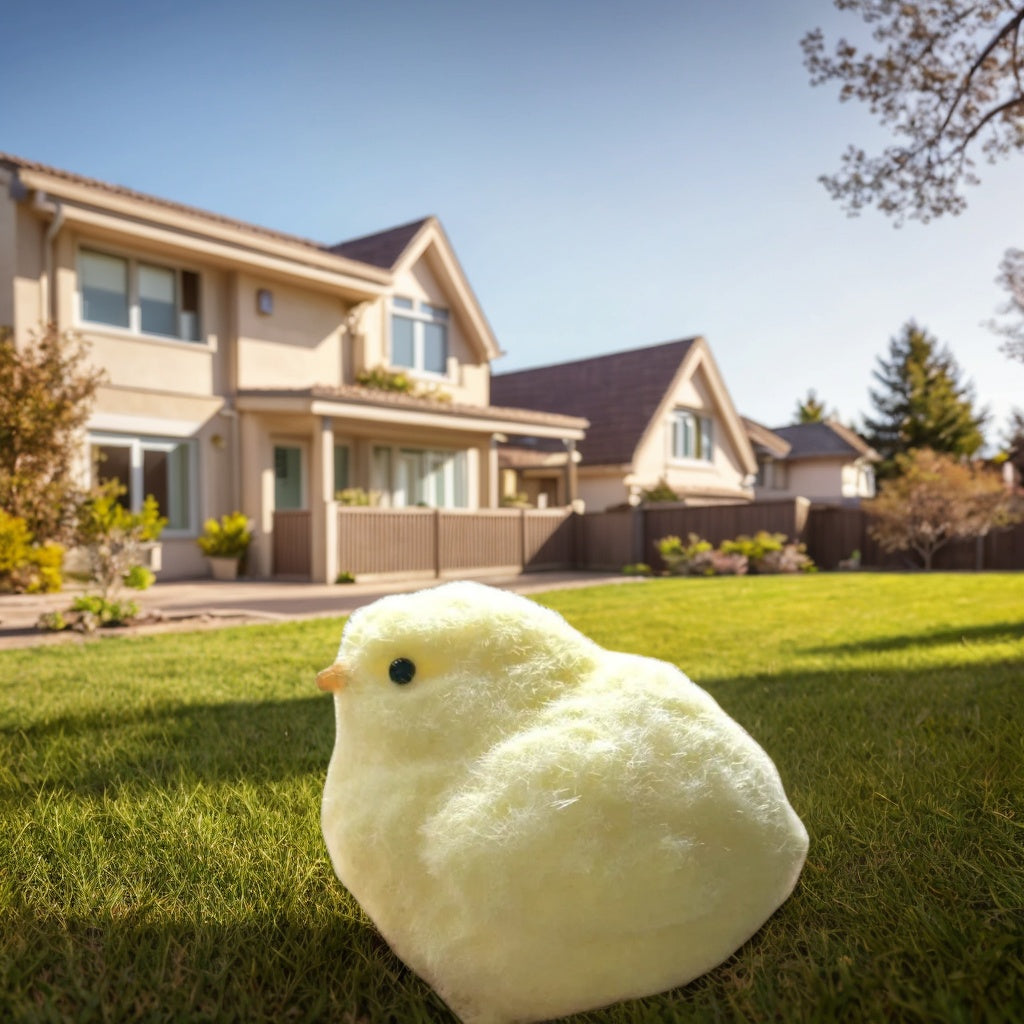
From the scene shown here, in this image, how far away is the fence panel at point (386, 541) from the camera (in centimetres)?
1457

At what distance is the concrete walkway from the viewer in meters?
7.96

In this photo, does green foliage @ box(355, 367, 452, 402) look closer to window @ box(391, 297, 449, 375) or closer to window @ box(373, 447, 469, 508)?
window @ box(391, 297, 449, 375)

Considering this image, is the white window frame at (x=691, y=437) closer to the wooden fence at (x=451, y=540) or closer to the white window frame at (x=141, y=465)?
the wooden fence at (x=451, y=540)

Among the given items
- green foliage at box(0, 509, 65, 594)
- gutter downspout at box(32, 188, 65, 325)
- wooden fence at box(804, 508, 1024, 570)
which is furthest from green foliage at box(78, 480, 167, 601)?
wooden fence at box(804, 508, 1024, 570)

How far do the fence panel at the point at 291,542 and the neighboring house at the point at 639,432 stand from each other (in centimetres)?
915

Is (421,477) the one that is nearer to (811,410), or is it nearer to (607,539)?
(607,539)

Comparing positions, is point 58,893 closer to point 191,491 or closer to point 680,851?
point 680,851

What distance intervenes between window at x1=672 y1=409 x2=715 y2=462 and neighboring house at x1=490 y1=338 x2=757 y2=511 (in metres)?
0.03

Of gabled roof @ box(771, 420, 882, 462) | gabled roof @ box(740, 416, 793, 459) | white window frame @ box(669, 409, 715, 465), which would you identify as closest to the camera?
white window frame @ box(669, 409, 715, 465)

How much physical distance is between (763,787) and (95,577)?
8.23 meters

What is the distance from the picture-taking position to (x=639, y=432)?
23.3 meters

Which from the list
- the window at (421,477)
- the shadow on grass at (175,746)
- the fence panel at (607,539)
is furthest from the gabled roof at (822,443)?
the shadow on grass at (175,746)

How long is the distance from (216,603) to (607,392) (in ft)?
58.4

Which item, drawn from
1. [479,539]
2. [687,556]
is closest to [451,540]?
[479,539]
